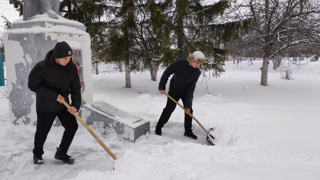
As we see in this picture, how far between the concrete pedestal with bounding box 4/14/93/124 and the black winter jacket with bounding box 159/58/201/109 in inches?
75.5

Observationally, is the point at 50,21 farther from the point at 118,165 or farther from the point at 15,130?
the point at 118,165

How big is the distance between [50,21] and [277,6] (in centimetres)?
911

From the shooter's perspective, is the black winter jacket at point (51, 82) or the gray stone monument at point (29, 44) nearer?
the black winter jacket at point (51, 82)

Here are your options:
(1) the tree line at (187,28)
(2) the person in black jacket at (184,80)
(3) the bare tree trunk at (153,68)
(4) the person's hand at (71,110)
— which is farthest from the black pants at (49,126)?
(3) the bare tree trunk at (153,68)

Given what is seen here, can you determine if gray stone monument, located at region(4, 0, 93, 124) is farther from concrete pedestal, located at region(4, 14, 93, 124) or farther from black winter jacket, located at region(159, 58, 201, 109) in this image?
black winter jacket, located at region(159, 58, 201, 109)

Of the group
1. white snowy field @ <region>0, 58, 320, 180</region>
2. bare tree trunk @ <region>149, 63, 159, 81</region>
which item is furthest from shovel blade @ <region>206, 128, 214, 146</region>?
bare tree trunk @ <region>149, 63, 159, 81</region>

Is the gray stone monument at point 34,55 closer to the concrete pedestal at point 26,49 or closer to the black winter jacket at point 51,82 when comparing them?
the concrete pedestal at point 26,49

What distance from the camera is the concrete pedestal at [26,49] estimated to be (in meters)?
3.95

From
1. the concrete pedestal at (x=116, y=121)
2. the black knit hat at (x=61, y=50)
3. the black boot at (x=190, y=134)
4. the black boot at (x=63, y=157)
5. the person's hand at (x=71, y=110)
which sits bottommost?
the black boot at (x=190, y=134)

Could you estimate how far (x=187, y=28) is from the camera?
8.88m

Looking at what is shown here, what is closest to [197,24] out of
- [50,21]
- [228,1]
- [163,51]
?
[228,1]

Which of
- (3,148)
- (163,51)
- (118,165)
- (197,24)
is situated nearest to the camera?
(118,165)

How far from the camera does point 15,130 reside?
3943 mm

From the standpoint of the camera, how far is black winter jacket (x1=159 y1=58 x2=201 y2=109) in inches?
151
